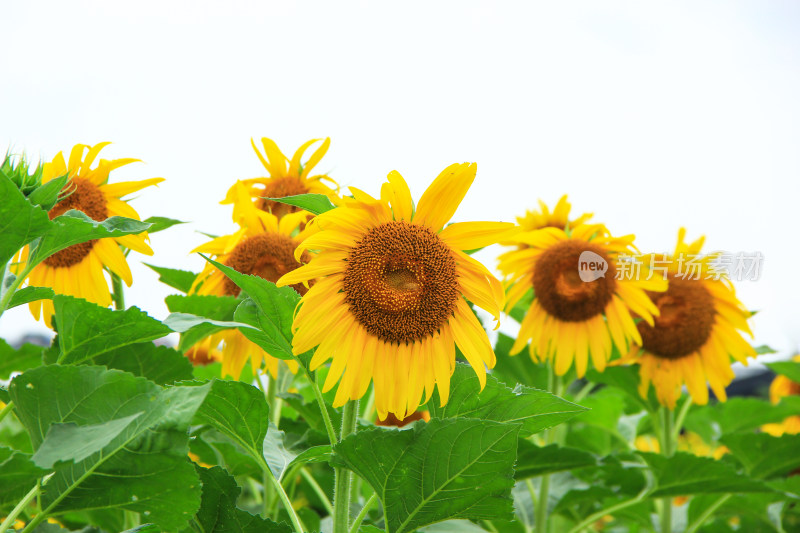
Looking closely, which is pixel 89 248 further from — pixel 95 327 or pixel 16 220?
pixel 16 220

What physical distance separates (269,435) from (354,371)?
42 cm

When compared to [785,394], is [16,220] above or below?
→ above

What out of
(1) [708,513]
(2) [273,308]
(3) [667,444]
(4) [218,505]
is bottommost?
(1) [708,513]

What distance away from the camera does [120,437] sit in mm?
917

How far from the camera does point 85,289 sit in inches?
65.1

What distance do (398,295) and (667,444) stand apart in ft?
5.52

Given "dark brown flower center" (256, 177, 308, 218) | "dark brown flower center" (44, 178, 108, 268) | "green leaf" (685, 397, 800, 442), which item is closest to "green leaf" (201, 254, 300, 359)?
"dark brown flower center" (44, 178, 108, 268)

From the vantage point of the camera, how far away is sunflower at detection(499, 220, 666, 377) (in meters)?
2.21

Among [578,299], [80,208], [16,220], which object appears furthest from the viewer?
[578,299]

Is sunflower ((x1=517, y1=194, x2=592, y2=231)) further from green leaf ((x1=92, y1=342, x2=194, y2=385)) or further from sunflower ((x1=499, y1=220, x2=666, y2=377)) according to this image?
green leaf ((x1=92, y1=342, x2=194, y2=385))

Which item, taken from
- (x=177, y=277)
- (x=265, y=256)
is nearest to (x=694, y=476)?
(x=265, y=256)

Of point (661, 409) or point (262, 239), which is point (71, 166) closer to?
point (262, 239)

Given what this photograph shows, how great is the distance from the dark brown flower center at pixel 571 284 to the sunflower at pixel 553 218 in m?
0.16

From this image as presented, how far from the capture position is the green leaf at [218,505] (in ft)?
3.76
